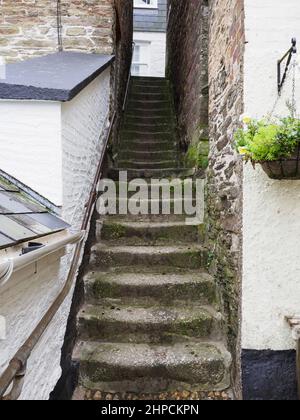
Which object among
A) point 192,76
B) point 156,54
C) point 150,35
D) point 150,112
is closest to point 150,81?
point 150,112

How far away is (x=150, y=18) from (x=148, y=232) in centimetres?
963

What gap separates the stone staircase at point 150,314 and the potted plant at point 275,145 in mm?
1506

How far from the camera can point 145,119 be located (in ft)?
21.9

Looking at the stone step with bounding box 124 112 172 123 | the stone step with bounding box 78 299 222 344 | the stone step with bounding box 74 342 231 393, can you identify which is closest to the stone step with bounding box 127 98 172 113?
the stone step with bounding box 124 112 172 123

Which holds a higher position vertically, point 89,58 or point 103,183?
point 89,58

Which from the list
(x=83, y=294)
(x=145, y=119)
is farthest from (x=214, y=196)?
(x=145, y=119)

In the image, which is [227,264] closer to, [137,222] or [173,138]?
[137,222]

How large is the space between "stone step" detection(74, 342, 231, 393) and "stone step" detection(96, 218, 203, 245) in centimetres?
137

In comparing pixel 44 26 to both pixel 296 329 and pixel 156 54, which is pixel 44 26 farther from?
pixel 156 54

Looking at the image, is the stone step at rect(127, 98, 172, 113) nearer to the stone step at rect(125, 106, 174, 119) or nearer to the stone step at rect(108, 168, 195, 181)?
the stone step at rect(125, 106, 174, 119)

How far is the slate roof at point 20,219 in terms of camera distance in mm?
1540

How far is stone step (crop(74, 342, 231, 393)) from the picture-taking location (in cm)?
266

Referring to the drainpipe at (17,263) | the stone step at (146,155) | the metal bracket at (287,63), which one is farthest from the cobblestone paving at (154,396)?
the stone step at (146,155)
